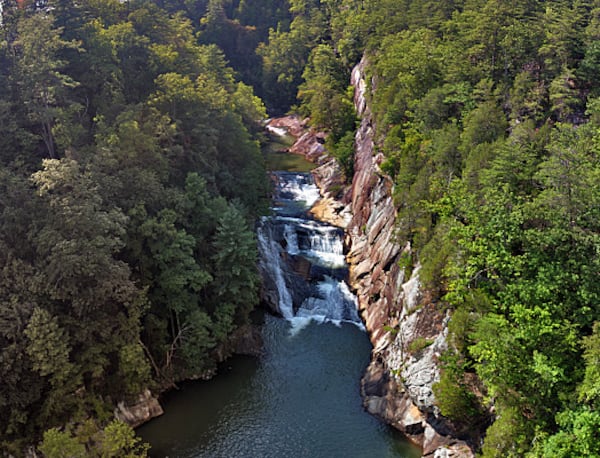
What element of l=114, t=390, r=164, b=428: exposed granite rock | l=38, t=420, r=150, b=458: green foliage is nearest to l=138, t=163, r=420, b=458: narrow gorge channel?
l=114, t=390, r=164, b=428: exposed granite rock

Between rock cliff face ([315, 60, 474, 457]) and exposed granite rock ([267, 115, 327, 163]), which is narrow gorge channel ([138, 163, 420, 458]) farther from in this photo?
exposed granite rock ([267, 115, 327, 163])

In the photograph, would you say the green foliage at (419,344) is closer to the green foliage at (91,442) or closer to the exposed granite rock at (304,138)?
the green foliage at (91,442)

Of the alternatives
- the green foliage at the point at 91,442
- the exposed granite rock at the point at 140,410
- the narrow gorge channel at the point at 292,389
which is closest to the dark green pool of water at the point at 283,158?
the narrow gorge channel at the point at 292,389

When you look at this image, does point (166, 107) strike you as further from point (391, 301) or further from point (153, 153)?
point (391, 301)

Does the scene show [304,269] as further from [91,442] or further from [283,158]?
[283,158]

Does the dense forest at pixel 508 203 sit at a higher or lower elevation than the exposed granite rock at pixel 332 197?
higher

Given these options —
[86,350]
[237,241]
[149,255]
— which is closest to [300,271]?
[237,241]

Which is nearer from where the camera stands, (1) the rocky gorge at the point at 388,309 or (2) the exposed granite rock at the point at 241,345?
(1) the rocky gorge at the point at 388,309
